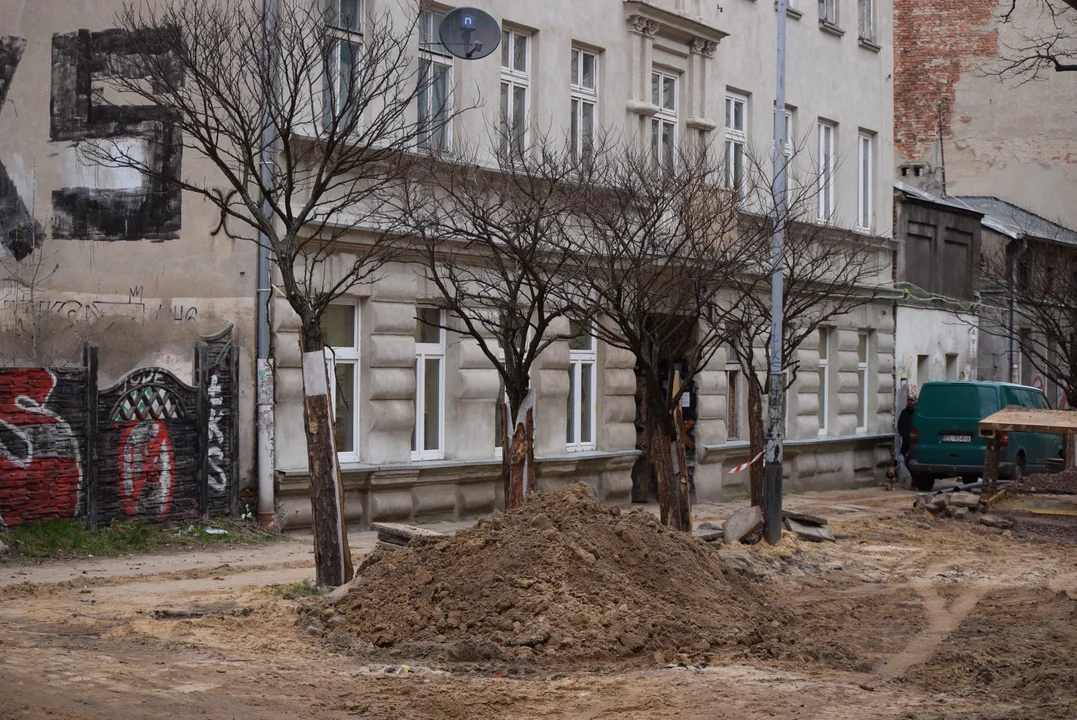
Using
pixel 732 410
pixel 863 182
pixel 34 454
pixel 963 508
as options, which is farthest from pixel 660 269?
pixel 863 182

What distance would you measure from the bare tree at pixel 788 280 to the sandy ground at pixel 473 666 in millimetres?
4420

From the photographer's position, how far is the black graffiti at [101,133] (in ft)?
51.5

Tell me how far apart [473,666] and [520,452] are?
549cm

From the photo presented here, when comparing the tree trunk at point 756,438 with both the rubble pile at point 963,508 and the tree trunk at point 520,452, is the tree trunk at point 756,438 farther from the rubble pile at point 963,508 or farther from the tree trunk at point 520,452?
the tree trunk at point 520,452

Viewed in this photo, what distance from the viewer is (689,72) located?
941 inches

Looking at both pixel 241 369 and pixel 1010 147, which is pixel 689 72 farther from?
pixel 1010 147

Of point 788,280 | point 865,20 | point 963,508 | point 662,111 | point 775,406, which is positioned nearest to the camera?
point 775,406

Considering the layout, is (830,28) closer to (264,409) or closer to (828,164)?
(828,164)

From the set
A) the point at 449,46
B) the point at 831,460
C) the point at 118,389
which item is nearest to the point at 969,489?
the point at 831,460

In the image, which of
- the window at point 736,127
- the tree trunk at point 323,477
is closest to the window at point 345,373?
the tree trunk at point 323,477

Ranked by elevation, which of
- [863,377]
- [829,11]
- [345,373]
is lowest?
[345,373]

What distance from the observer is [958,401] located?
2680 cm

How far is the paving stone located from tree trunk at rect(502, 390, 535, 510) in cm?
439

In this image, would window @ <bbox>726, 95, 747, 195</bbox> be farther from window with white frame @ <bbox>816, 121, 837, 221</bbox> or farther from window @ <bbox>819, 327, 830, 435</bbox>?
window @ <bbox>819, 327, 830, 435</bbox>
